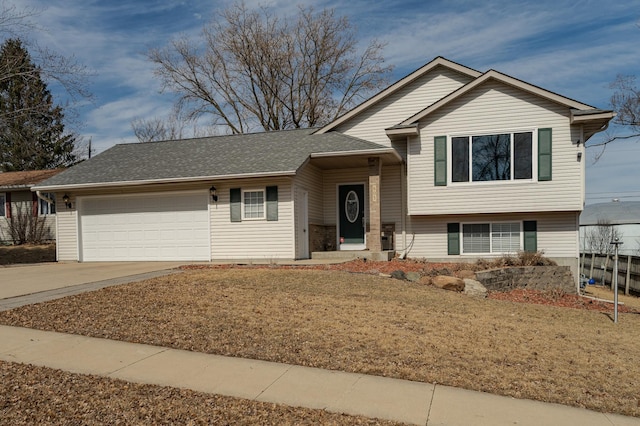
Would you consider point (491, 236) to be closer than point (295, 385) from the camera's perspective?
No

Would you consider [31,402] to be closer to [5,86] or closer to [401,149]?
[401,149]

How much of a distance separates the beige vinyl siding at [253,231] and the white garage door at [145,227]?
0.45 meters

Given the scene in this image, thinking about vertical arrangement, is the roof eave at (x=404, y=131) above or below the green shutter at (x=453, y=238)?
above

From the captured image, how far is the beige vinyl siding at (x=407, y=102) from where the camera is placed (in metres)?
16.5

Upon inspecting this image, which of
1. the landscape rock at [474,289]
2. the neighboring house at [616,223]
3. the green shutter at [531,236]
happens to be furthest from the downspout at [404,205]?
the neighboring house at [616,223]

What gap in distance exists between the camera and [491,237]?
50.4 feet

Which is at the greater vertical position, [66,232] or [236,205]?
[236,205]

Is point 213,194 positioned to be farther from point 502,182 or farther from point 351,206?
point 502,182

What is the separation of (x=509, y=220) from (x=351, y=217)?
519 cm

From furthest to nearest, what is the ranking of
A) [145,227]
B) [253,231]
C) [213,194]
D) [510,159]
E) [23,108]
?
[23,108] < [145,227] < [213,194] < [253,231] < [510,159]

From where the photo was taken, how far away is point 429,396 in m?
4.45

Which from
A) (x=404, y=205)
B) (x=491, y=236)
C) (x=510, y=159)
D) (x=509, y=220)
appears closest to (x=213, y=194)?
(x=404, y=205)

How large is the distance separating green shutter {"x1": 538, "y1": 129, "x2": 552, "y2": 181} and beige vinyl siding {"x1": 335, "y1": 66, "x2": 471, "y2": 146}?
3458mm

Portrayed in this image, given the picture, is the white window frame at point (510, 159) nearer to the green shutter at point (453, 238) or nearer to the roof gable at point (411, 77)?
the green shutter at point (453, 238)
